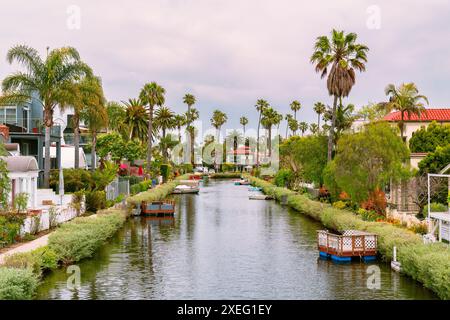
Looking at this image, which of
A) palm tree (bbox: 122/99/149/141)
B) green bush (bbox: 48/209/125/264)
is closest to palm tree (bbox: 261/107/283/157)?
palm tree (bbox: 122/99/149/141)

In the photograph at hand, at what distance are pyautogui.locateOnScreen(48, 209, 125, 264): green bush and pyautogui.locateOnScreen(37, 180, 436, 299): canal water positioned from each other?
692 mm

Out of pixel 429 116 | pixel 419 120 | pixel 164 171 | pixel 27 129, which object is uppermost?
pixel 429 116

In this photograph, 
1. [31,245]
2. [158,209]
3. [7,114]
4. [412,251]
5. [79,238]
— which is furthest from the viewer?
[7,114]

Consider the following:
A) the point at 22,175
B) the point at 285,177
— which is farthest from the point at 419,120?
the point at 22,175

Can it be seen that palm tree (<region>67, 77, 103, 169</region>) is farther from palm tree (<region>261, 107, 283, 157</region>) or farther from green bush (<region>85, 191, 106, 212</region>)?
palm tree (<region>261, 107, 283, 157</region>)

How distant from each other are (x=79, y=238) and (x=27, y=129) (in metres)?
30.6

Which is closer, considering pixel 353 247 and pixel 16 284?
pixel 16 284

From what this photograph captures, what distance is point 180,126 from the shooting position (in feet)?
557

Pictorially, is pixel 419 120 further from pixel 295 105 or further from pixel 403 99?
pixel 295 105

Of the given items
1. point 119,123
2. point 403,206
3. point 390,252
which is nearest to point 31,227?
point 390,252

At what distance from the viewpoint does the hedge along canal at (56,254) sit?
19.6 meters

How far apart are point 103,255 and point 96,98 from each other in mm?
27069

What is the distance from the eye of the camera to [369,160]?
43.4 meters

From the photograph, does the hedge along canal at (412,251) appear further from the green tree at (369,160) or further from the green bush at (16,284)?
the green bush at (16,284)
